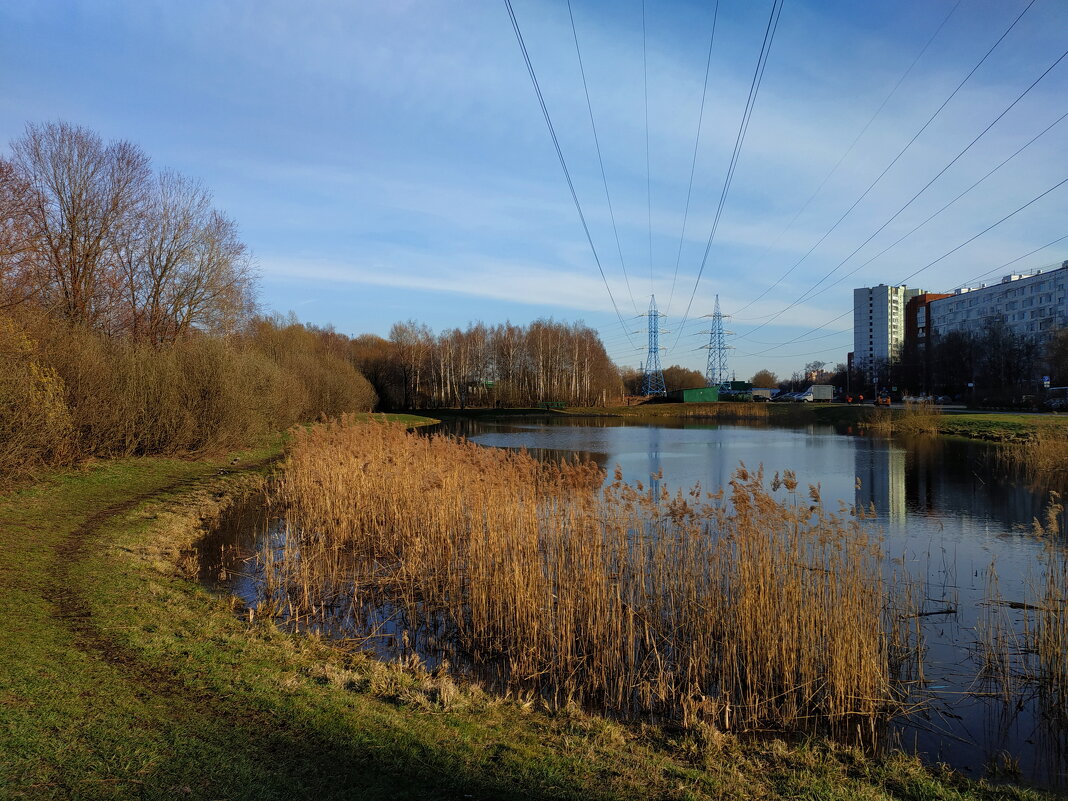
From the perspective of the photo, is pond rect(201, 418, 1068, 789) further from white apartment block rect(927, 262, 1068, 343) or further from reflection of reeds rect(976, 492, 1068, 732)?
white apartment block rect(927, 262, 1068, 343)

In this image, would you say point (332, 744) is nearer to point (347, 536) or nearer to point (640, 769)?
point (640, 769)

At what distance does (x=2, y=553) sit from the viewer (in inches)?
360

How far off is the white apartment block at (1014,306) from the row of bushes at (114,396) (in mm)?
77247

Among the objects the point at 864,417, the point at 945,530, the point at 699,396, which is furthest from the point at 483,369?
the point at 945,530

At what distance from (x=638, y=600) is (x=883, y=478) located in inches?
669

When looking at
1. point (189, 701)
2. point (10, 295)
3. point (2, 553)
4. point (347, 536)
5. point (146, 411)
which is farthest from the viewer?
point (146, 411)

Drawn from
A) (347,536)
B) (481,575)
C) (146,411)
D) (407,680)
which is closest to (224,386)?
(146,411)

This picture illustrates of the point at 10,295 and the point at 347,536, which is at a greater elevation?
the point at 10,295

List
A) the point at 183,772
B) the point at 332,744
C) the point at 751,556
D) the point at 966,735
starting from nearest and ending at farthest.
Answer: the point at 183,772 → the point at 332,744 → the point at 966,735 → the point at 751,556

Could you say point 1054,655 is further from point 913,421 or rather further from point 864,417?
point 864,417

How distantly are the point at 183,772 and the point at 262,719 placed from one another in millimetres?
848

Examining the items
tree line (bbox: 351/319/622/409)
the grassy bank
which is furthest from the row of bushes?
tree line (bbox: 351/319/622/409)

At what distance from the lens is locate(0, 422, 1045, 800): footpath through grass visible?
409cm

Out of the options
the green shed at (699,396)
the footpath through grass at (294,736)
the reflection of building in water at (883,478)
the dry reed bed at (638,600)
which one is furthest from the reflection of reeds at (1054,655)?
the green shed at (699,396)
